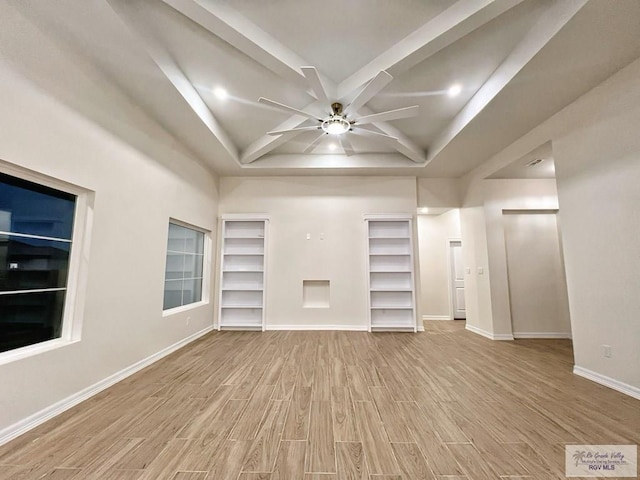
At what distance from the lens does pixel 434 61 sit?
2.83 metres

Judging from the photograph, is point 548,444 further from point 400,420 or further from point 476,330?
point 476,330

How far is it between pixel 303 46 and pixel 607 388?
4.52 metres

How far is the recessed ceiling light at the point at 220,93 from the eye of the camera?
10.8 ft

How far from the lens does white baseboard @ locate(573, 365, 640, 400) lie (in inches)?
94.2

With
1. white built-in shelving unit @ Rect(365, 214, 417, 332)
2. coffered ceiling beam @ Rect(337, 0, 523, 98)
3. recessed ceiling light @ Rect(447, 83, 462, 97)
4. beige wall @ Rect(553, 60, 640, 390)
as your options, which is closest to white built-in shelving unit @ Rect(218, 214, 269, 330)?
white built-in shelving unit @ Rect(365, 214, 417, 332)

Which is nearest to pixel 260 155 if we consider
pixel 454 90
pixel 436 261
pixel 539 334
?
pixel 454 90

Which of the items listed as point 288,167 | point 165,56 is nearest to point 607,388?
point 288,167

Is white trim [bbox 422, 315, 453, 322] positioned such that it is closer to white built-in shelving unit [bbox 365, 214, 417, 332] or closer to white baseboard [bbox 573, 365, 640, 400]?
white built-in shelving unit [bbox 365, 214, 417, 332]

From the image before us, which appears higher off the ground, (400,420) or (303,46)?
(303,46)

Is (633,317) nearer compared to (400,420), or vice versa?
(400,420)

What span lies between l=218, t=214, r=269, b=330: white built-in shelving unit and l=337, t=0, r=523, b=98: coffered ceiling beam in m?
3.45

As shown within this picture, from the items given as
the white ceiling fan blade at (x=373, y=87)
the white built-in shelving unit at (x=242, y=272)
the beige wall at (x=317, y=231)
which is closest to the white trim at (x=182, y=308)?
the white built-in shelving unit at (x=242, y=272)

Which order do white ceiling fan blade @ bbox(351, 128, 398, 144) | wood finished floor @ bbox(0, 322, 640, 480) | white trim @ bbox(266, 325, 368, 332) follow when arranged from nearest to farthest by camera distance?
wood finished floor @ bbox(0, 322, 640, 480) < white ceiling fan blade @ bbox(351, 128, 398, 144) < white trim @ bbox(266, 325, 368, 332)

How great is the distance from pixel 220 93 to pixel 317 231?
2.94 meters
